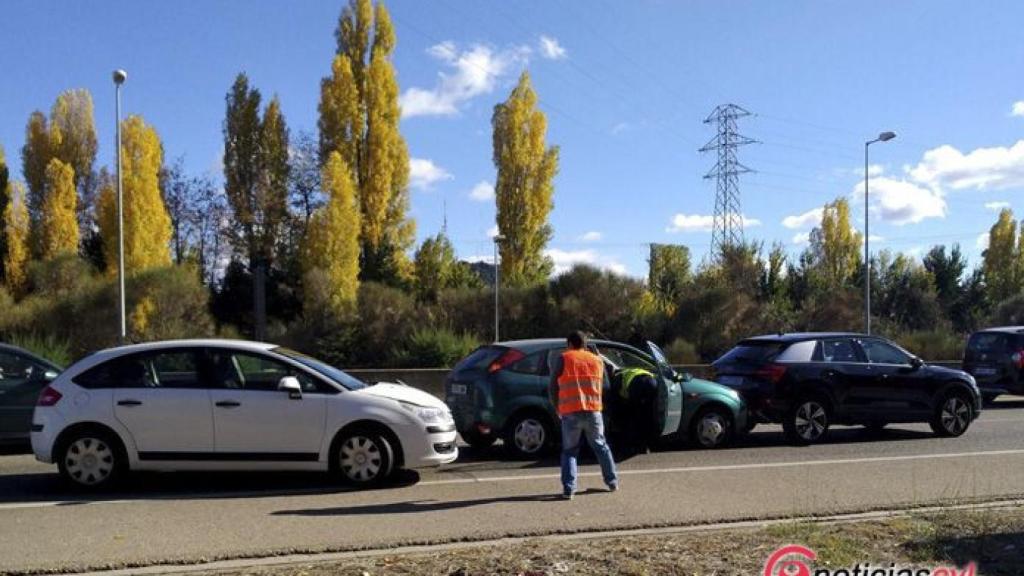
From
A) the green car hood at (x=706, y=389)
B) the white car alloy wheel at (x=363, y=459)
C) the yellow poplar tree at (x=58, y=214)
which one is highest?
the yellow poplar tree at (x=58, y=214)

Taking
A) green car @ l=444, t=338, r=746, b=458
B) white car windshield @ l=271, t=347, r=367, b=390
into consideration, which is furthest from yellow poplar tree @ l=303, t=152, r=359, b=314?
white car windshield @ l=271, t=347, r=367, b=390

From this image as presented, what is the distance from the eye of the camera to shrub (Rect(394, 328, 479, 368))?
26.0 meters

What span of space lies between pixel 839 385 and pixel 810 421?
0.71 m

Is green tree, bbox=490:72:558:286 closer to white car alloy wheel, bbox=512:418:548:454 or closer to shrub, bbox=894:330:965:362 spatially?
shrub, bbox=894:330:965:362

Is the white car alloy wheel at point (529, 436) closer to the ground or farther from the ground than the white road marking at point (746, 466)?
farther from the ground

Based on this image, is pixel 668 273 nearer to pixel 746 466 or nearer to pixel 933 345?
pixel 933 345

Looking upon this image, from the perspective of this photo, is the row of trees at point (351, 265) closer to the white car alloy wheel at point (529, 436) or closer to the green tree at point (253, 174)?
the green tree at point (253, 174)

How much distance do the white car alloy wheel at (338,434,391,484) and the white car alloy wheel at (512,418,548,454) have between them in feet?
7.71

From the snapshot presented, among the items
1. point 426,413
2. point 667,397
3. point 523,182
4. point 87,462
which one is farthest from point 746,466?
point 523,182

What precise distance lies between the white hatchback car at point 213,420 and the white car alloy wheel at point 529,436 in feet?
6.42

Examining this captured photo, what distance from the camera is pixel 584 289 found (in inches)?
1262

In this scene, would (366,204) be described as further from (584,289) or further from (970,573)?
(970,573)

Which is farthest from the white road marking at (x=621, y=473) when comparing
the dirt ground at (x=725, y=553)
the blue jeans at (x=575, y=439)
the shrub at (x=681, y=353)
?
the shrub at (x=681, y=353)

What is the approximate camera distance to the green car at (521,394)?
1102cm
